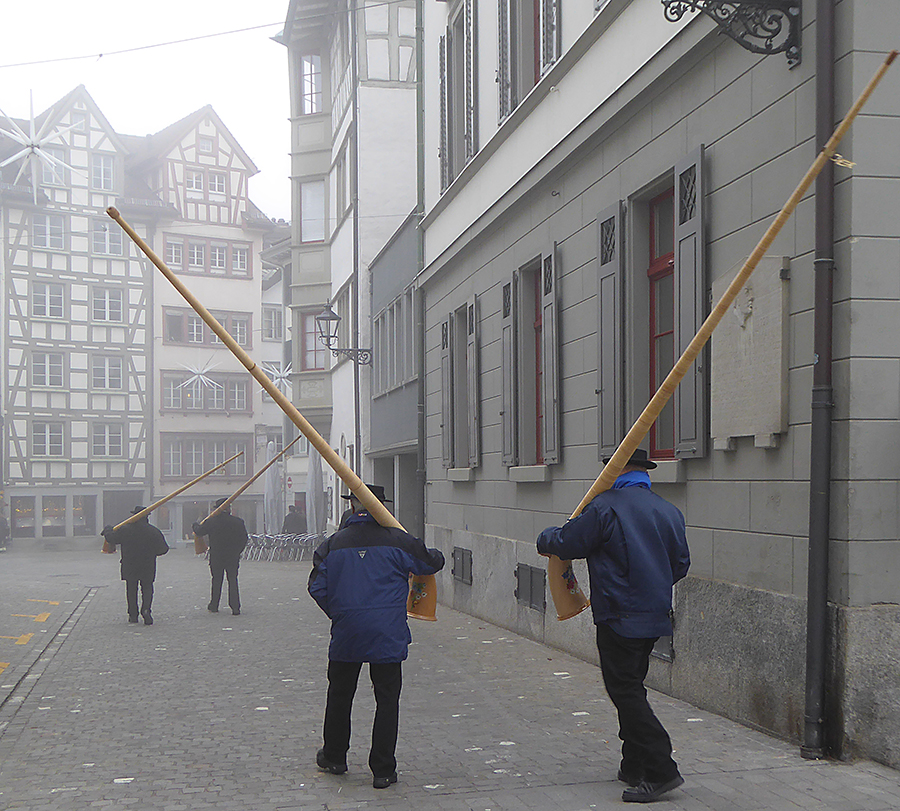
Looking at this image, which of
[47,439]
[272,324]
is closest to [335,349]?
[47,439]

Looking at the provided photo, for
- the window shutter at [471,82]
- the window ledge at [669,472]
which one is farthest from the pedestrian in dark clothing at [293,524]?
the window ledge at [669,472]

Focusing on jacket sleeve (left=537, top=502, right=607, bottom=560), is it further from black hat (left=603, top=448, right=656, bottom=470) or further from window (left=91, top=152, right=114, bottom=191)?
window (left=91, top=152, right=114, bottom=191)

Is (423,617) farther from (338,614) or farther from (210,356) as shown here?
(210,356)

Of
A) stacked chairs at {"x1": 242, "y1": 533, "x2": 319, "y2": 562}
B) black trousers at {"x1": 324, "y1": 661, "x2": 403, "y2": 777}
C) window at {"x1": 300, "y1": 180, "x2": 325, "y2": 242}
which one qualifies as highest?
window at {"x1": 300, "y1": 180, "x2": 325, "y2": 242}

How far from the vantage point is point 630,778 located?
5691 millimetres

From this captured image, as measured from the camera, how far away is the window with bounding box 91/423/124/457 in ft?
152

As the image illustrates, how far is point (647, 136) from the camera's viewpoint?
361 inches

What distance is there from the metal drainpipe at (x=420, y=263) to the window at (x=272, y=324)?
3630 cm

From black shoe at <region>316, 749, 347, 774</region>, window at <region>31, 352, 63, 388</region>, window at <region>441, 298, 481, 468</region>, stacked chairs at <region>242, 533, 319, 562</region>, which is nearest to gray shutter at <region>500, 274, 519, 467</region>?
window at <region>441, 298, 481, 468</region>

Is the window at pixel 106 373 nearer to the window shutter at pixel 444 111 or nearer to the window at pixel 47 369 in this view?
the window at pixel 47 369

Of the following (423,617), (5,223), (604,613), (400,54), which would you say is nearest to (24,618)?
(423,617)

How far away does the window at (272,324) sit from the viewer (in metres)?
54.3

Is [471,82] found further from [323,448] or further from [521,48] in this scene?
[323,448]

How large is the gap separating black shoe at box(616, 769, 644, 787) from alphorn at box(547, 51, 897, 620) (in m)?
0.88
